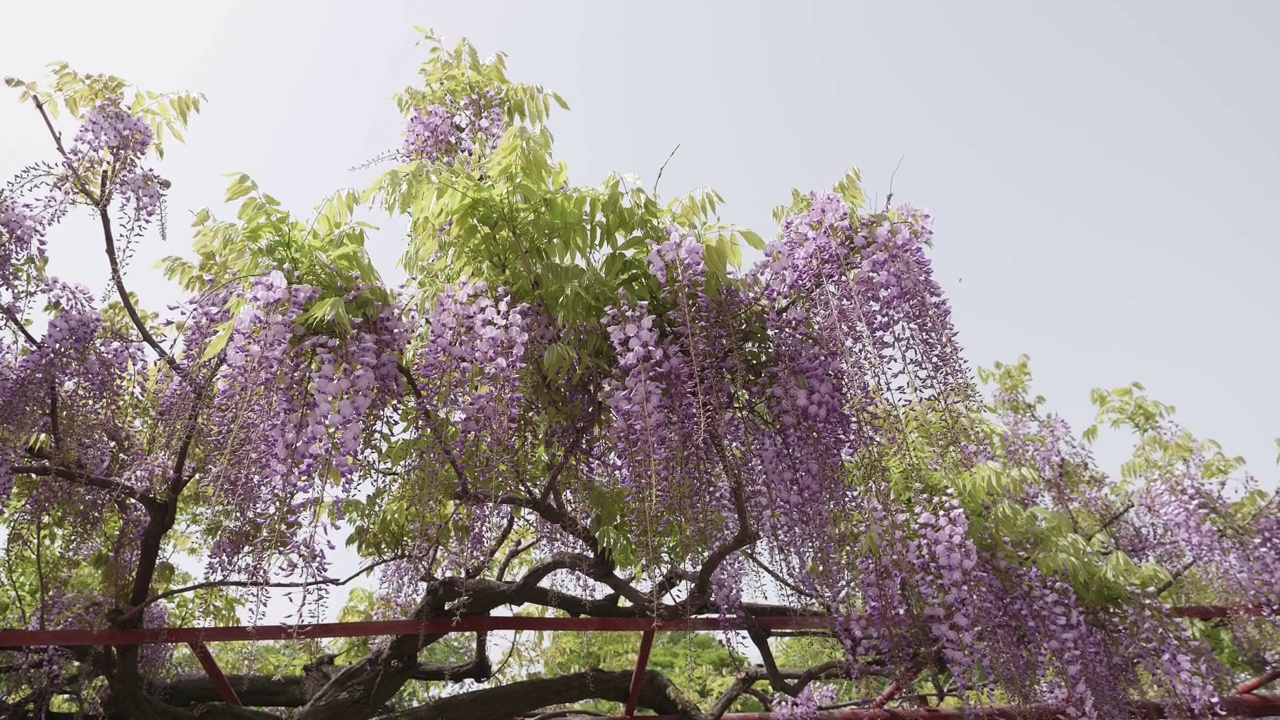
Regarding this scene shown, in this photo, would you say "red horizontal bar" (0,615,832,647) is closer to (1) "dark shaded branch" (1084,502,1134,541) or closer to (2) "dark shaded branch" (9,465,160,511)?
(2) "dark shaded branch" (9,465,160,511)

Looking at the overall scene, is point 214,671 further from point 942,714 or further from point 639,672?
point 942,714

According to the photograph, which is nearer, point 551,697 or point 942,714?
point 551,697

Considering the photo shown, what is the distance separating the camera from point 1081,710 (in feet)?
13.0

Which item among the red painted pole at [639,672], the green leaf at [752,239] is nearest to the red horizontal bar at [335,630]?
the red painted pole at [639,672]

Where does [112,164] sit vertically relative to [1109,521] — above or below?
above

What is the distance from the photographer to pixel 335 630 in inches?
122

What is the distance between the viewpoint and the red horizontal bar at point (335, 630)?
3.03 m

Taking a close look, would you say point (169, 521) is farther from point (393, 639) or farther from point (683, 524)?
point (683, 524)

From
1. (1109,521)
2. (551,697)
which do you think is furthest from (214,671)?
(1109,521)

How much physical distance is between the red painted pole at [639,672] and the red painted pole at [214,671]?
5.28ft

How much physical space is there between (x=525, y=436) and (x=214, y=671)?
63.0 inches

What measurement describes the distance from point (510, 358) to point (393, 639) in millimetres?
1557

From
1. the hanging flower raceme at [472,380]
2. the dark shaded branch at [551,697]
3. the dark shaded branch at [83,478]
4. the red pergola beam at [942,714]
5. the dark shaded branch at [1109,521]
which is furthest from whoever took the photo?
the dark shaded branch at [1109,521]

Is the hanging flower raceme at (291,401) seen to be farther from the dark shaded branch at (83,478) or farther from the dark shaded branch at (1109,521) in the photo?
the dark shaded branch at (1109,521)
